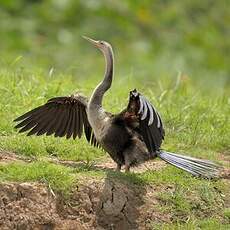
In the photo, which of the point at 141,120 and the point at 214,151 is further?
the point at 214,151

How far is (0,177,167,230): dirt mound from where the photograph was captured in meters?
7.11

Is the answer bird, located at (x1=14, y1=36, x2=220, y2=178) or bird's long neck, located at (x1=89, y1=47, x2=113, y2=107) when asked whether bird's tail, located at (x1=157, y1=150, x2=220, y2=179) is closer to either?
bird, located at (x1=14, y1=36, x2=220, y2=178)

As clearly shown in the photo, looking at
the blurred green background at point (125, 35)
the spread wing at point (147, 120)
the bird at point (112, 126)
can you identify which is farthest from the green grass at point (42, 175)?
the blurred green background at point (125, 35)

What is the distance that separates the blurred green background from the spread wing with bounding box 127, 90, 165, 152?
588 cm

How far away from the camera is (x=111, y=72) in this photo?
817 cm

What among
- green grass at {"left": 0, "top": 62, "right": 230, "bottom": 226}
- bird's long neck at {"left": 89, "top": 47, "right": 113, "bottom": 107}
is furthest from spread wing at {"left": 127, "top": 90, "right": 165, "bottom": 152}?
bird's long neck at {"left": 89, "top": 47, "right": 113, "bottom": 107}

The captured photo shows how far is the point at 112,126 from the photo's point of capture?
7.85 meters

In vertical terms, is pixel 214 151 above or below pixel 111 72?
below

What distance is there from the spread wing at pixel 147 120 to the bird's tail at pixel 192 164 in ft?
0.76

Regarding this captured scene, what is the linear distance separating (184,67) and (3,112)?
618 centimetres

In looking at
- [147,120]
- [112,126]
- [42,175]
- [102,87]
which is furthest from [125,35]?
[42,175]

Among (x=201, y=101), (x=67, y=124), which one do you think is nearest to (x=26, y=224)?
(x=67, y=124)

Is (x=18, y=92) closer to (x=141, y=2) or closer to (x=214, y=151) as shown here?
(x=214, y=151)

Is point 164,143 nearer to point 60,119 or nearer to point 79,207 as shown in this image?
point 60,119
